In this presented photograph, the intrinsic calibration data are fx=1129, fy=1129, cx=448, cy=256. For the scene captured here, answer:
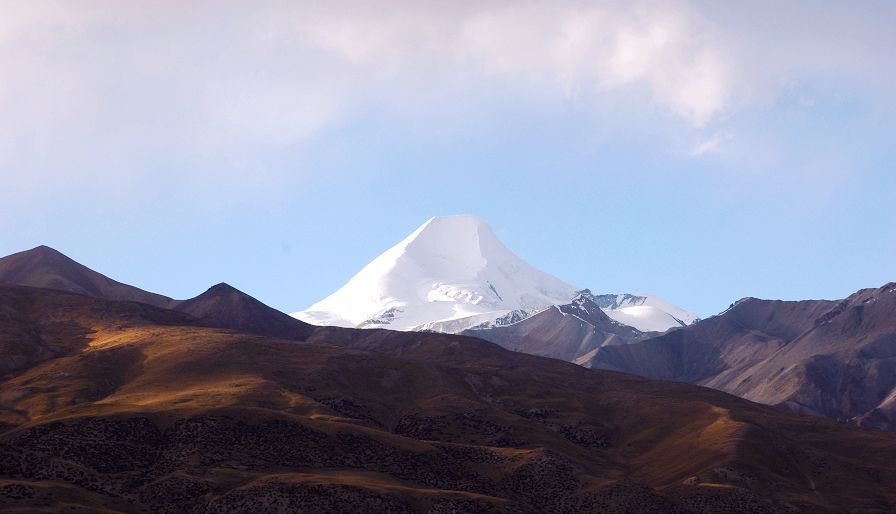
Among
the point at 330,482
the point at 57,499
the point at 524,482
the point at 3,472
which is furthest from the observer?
the point at 524,482

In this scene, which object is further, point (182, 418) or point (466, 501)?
point (182, 418)

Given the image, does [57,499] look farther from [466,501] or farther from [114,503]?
[466,501]

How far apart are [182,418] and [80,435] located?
58.1 ft

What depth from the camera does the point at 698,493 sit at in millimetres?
185625

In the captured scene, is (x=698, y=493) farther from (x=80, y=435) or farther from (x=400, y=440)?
(x=80, y=435)

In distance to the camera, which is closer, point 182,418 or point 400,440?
point 182,418

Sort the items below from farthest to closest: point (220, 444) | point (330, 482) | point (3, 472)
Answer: point (220, 444) < point (330, 482) < point (3, 472)

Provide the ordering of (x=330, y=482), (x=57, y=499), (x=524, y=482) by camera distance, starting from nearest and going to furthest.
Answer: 1. (x=57, y=499)
2. (x=330, y=482)
3. (x=524, y=482)

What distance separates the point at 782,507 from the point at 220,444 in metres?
91.8

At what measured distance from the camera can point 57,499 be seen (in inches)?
5221

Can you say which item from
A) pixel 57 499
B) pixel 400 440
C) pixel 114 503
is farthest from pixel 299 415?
pixel 57 499

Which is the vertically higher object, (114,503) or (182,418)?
(182,418)

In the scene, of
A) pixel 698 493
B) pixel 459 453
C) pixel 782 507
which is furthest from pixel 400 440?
pixel 782 507

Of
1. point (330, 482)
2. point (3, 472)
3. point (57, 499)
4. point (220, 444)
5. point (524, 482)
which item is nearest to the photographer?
point (57, 499)
